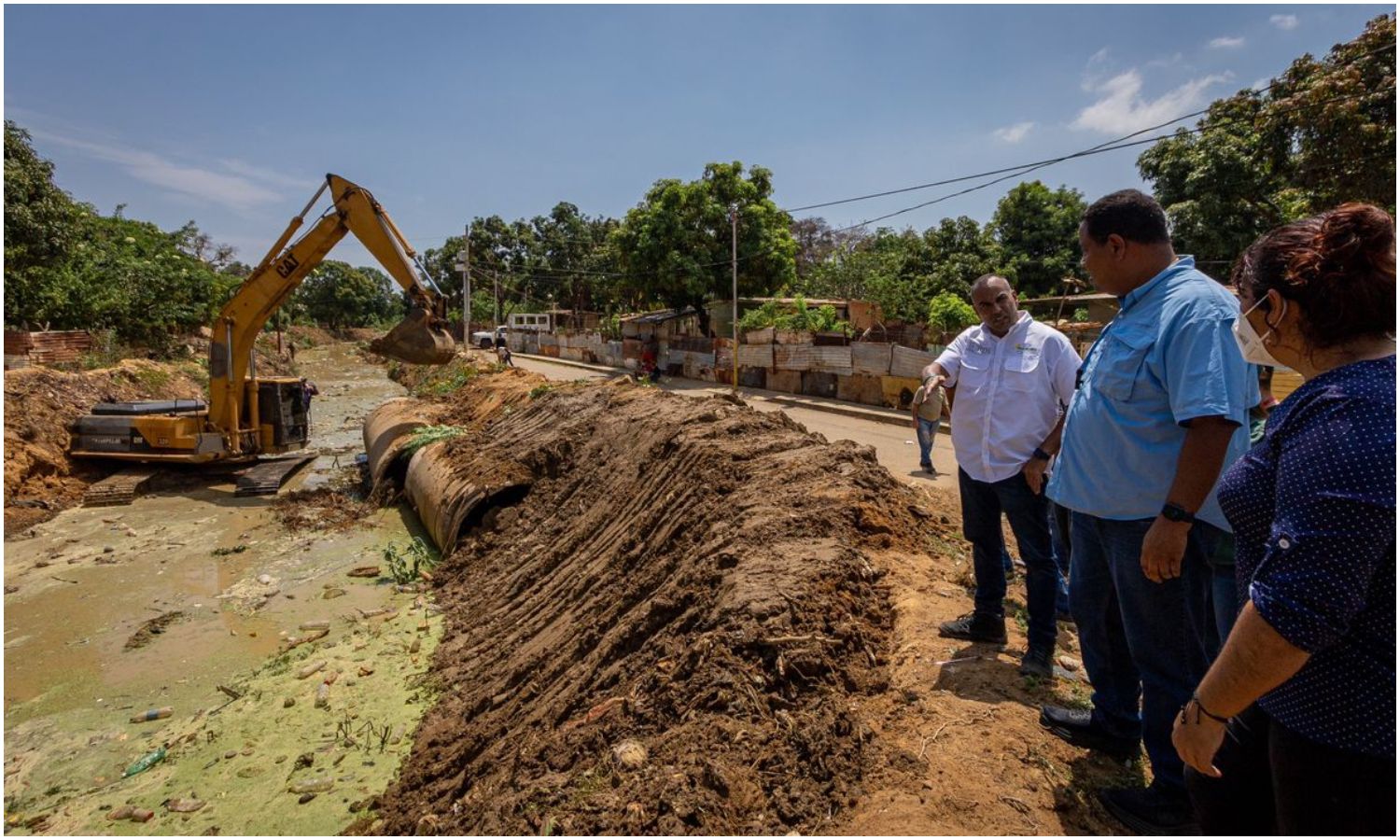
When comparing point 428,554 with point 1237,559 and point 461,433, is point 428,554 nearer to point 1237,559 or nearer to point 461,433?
point 461,433

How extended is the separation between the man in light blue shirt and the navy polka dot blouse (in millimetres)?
661

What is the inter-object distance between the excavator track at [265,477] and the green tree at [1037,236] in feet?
61.3

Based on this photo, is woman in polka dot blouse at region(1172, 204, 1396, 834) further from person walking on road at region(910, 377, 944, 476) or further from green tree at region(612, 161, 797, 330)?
green tree at region(612, 161, 797, 330)

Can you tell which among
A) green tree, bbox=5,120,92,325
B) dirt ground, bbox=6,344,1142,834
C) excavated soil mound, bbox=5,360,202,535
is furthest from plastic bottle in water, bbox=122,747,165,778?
green tree, bbox=5,120,92,325

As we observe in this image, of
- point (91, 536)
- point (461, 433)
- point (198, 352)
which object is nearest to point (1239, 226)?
point (461, 433)

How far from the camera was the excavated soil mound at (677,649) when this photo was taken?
91.7 inches

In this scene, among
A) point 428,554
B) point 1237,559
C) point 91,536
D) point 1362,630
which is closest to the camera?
point 1362,630

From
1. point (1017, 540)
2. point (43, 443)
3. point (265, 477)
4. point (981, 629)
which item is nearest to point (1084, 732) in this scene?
point (981, 629)

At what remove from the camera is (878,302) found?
1975 centimetres

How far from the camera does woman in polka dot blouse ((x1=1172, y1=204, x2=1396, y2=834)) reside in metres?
1.16

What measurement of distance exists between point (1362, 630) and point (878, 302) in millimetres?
19354

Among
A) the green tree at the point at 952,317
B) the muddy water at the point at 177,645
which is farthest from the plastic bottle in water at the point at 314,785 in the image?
the green tree at the point at 952,317

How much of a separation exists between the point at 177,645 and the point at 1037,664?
6.73m

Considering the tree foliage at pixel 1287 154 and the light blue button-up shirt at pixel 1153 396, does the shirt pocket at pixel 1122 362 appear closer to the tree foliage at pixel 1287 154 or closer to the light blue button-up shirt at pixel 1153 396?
the light blue button-up shirt at pixel 1153 396
